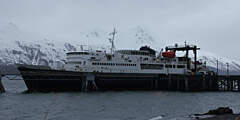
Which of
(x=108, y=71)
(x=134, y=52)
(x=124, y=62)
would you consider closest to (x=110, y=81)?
(x=108, y=71)

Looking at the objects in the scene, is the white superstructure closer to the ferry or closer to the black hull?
the ferry

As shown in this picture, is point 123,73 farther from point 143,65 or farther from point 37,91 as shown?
point 37,91

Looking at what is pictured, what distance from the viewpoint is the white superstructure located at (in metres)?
58.4

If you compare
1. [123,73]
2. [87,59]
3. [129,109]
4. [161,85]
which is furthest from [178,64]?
[129,109]

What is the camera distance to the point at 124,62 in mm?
61406

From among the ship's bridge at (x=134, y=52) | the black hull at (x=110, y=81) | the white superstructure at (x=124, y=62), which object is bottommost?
the black hull at (x=110, y=81)

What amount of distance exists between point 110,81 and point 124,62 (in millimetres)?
6181

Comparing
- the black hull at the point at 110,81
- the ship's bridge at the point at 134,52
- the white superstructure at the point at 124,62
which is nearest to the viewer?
the black hull at the point at 110,81

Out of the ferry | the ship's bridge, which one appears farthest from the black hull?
the ship's bridge

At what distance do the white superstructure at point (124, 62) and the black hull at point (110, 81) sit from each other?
2678mm

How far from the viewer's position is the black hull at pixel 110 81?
170ft

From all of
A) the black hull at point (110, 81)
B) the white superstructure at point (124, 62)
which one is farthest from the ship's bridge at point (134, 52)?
the black hull at point (110, 81)

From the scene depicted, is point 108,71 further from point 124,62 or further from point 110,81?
point 124,62

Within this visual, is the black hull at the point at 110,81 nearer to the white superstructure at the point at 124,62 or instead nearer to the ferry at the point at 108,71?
the ferry at the point at 108,71
